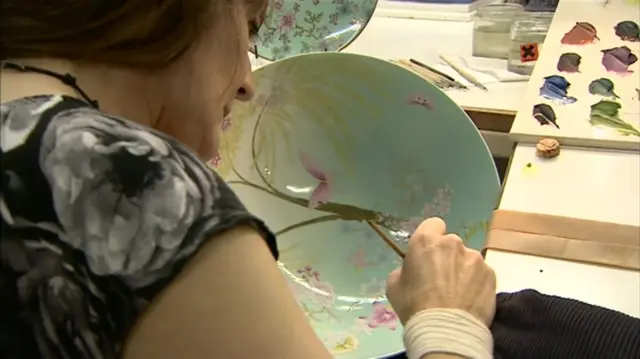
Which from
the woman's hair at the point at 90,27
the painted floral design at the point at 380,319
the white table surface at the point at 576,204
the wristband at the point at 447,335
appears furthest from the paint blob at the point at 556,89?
the woman's hair at the point at 90,27

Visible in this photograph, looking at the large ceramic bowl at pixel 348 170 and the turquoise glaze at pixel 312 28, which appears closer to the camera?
the large ceramic bowl at pixel 348 170

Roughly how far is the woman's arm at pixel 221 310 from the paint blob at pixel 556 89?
→ 74cm

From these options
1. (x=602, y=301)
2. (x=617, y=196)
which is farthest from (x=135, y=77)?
(x=617, y=196)

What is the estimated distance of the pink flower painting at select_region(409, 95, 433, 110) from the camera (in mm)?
1051

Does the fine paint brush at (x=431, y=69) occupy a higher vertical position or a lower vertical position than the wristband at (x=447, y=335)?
lower

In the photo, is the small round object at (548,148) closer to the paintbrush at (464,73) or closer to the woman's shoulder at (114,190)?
the paintbrush at (464,73)

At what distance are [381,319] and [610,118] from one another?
38 cm

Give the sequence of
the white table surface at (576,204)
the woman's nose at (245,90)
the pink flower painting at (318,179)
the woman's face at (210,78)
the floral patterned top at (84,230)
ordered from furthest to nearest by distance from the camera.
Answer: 1. the pink flower painting at (318,179)
2. the white table surface at (576,204)
3. the woman's nose at (245,90)
4. the woman's face at (210,78)
5. the floral patterned top at (84,230)

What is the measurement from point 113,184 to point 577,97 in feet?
2.66

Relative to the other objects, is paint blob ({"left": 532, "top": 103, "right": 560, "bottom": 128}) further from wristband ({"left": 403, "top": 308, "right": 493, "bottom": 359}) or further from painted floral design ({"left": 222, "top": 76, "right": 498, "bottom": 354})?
wristband ({"left": 403, "top": 308, "right": 493, "bottom": 359})

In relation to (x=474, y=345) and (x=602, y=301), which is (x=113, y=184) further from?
(x=602, y=301)

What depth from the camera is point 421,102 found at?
1055 mm

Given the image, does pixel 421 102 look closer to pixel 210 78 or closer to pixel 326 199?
pixel 326 199

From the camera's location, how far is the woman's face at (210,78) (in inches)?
22.3
